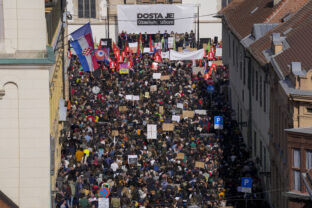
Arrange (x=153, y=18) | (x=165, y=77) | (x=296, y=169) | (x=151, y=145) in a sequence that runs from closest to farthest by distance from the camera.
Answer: (x=296, y=169)
(x=151, y=145)
(x=165, y=77)
(x=153, y=18)

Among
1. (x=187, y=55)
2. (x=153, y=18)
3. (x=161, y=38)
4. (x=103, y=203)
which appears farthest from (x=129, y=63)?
(x=103, y=203)

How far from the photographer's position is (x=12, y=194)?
28906mm

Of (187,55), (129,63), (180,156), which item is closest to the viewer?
(180,156)

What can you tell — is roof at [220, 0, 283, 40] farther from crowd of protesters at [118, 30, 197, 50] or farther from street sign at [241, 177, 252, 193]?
crowd of protesters at [118, 30, 197, 50]

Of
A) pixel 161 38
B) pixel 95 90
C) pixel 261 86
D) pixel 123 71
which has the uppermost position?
pixel 161 38

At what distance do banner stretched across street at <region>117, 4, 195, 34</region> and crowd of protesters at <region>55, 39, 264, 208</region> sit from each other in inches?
799

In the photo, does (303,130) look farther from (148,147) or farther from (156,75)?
(156,75)

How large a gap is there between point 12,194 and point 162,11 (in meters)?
67.5

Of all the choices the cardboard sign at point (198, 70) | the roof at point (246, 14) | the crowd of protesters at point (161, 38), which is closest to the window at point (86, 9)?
the crowd of protesters at point (161, 38)

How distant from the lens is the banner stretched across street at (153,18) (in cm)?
9475

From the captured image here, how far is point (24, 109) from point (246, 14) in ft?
128

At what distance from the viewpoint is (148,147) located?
53.3 metres

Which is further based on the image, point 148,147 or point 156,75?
point 156,75

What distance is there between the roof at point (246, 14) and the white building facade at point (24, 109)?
2962 cm
